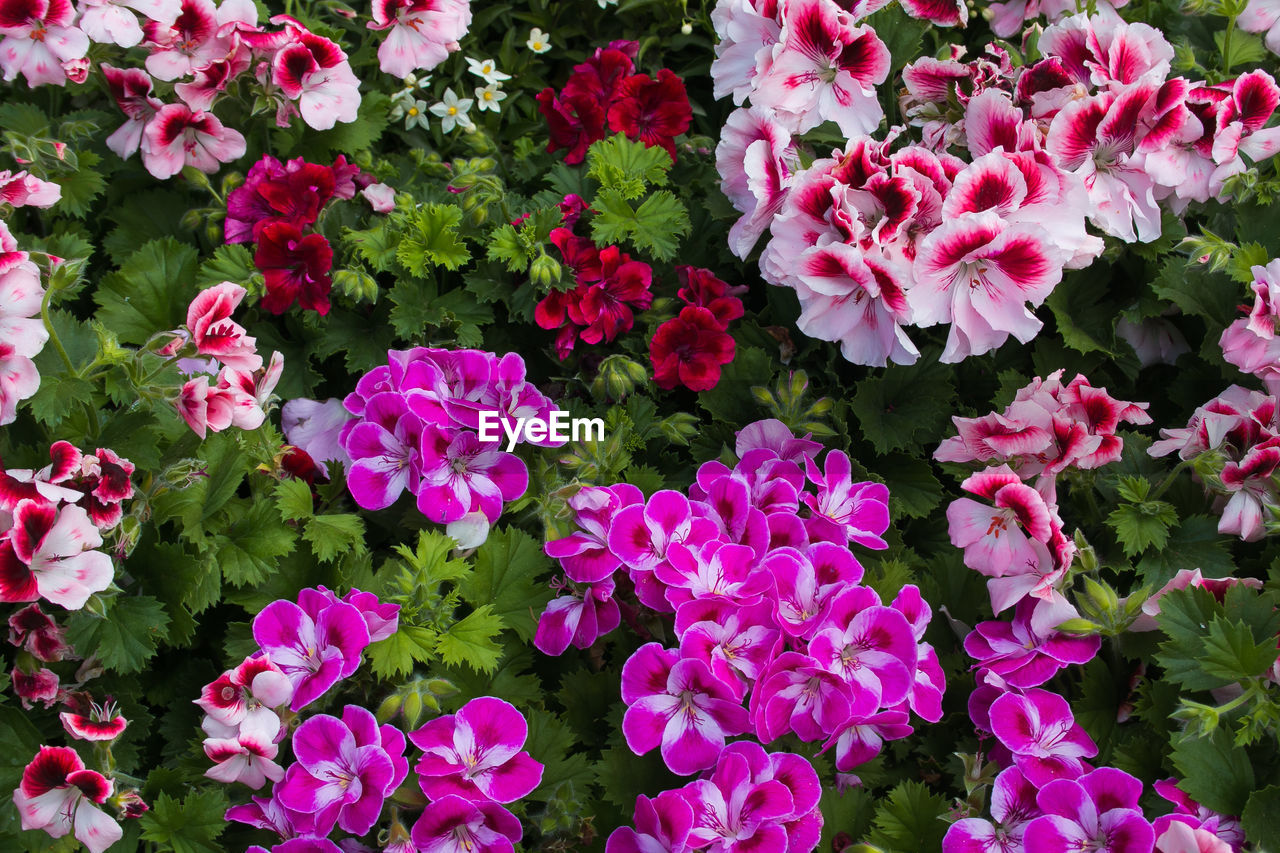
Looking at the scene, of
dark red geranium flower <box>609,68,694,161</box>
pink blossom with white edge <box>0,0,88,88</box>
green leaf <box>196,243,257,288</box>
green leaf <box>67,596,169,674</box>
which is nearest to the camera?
green leaf <box>67,596,169,674</box>

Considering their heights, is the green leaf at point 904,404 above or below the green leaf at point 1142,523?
below

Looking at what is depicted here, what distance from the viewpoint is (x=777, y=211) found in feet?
6.66

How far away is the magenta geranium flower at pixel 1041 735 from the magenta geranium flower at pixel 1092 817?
0.06 meters

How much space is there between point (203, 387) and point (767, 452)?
1007mm

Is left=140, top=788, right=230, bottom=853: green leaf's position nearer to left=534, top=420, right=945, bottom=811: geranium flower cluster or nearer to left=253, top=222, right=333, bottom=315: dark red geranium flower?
left=534, top=420, right=945, bottom=811: geranium flower cluster

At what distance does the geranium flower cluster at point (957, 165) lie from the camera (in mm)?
1808

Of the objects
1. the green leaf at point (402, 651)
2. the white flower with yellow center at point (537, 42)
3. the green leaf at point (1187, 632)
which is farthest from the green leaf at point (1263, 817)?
the white flower with yellow center at point (537, 42)

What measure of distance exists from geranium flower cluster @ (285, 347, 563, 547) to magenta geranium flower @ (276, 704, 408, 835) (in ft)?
1.31

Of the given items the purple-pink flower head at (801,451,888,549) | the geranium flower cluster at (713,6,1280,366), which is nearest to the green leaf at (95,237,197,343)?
the geranium flower cluster at (713,6,1280,366)

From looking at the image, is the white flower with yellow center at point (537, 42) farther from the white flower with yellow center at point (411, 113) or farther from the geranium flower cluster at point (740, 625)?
the geranium flower cluster at point (740, 625)

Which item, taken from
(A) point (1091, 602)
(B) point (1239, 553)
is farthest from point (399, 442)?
(B) point (1239, 553)

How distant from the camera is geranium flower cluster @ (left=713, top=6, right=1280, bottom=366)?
1.81m

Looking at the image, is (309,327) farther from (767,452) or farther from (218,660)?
(767,452)

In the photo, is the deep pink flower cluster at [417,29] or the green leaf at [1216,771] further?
the deep pink flower cluster at [417,29]
